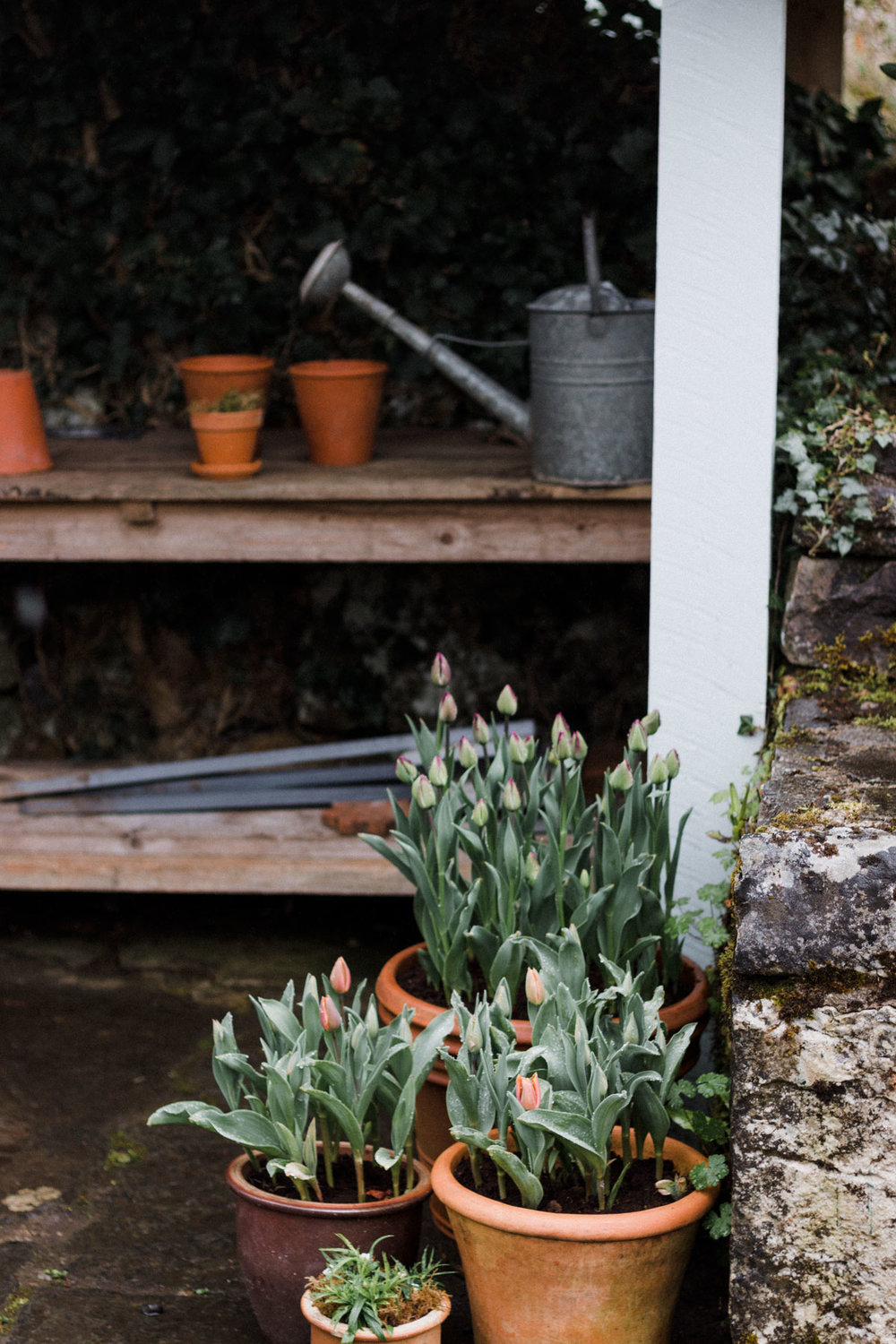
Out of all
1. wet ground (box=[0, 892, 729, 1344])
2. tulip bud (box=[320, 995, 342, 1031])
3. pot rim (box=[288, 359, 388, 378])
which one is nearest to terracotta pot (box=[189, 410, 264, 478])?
A: pot rim (box=[288, 359, 388, 378])

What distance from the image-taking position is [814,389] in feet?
8.89

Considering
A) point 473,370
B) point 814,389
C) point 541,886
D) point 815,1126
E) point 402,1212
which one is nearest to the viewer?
point 815,1126

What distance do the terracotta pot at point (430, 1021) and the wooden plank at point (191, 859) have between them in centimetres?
79

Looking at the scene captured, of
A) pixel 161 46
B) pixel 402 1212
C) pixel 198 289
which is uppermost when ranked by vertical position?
pixel 161 46

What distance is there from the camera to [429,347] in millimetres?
3211

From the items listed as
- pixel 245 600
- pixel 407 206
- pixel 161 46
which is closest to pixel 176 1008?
pixel 245 600

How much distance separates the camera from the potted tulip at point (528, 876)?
213 centimetres

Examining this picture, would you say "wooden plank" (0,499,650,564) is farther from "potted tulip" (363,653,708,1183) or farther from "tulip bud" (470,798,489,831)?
"tulip bud" (470,798,489,831)

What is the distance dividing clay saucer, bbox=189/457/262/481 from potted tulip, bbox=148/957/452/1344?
1.49 m

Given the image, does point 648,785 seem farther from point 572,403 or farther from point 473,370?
point 473,370

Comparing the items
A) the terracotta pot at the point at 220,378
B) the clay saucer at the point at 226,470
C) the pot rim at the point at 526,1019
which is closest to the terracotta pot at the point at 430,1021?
the pot rim at the point at 526,1019

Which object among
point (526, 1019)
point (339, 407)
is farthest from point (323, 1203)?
point (339, 407)

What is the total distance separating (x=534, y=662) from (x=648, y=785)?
2.03 m

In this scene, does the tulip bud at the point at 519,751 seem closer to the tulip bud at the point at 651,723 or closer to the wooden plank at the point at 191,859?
the tulip bud at the point at 651,723
